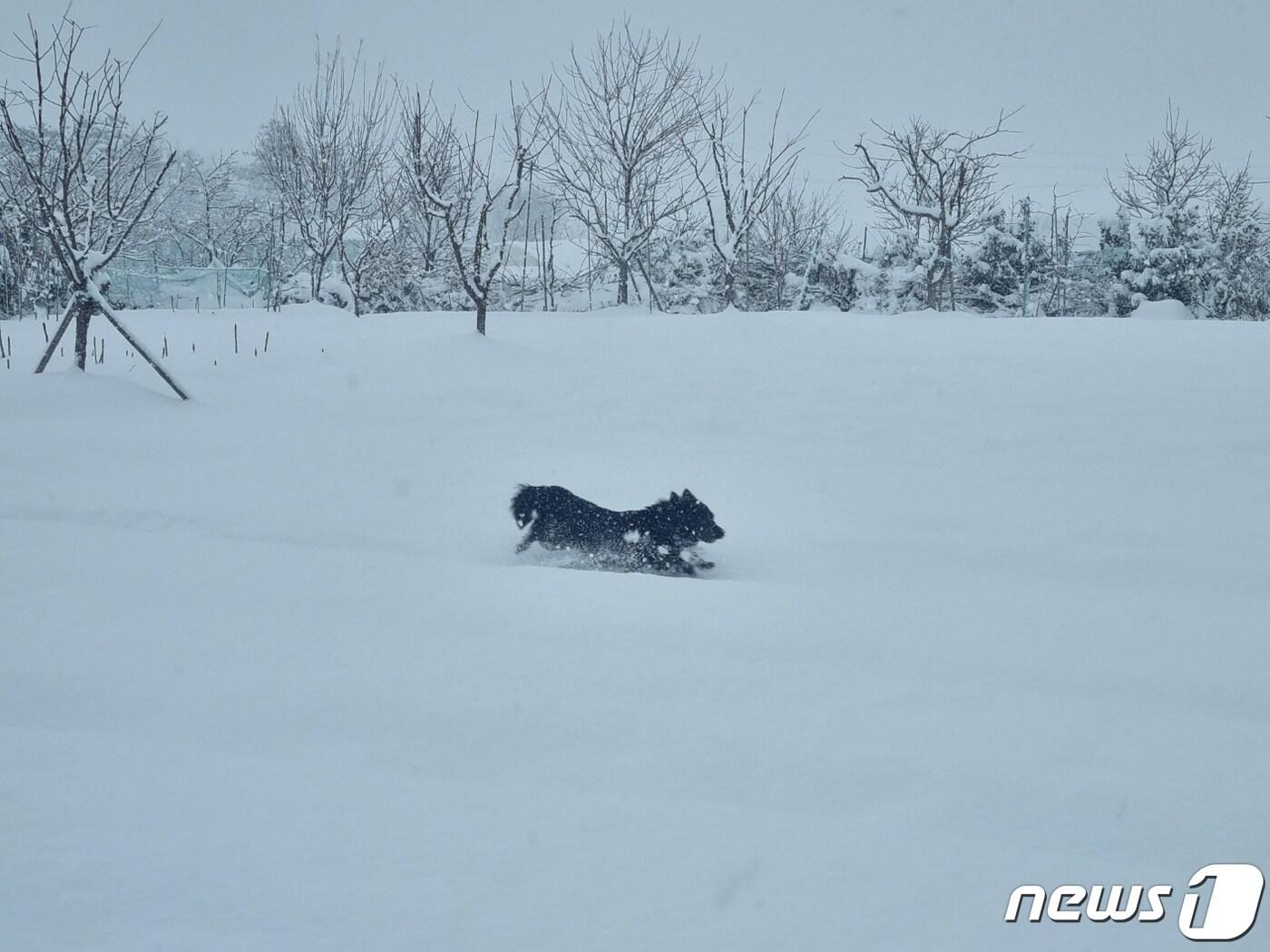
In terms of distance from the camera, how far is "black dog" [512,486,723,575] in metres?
5.08

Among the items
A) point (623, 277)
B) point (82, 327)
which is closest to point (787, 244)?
point (623, 277)

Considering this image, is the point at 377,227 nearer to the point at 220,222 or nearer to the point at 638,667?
the point at 220,222

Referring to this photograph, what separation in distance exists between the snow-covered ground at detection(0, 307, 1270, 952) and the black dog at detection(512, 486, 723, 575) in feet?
0.84

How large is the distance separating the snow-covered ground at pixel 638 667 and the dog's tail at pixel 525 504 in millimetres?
403

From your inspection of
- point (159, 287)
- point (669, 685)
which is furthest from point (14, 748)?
point (159, 287)

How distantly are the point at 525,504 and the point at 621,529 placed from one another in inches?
22.2

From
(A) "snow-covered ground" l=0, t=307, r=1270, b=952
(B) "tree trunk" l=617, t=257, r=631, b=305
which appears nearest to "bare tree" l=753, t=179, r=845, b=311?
(B) "tree trunk" l=617, t=257, r=631, b=305

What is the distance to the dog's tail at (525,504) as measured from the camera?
5.16m

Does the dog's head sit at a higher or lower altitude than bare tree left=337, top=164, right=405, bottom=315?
lower

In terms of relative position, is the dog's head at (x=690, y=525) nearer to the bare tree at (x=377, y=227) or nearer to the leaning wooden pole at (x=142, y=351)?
the leaning wooden pole at (x=142, y=351)

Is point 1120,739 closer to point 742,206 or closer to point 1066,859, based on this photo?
point 1066,859

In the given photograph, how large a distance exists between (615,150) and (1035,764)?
18.5 meters

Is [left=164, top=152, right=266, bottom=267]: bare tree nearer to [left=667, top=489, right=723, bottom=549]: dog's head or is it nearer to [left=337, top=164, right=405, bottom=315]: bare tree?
[left=337, top=164, right=405, bottom=315]: bare tree

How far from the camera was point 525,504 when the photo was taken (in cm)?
518
